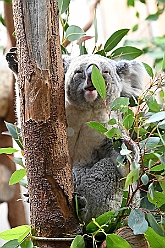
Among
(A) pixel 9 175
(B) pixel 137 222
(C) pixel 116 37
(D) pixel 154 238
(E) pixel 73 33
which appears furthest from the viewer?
(A) pixel 9 175

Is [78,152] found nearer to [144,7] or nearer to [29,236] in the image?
[29,236]

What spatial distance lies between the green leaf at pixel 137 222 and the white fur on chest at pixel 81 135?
500mm

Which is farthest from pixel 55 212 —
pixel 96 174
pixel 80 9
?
pixel 80 9

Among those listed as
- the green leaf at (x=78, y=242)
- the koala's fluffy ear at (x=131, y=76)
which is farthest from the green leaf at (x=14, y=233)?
the koala's fluffy ear at (x=131, y=76)

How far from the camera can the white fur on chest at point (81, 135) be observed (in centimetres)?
157

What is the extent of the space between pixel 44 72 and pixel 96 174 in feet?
1.59

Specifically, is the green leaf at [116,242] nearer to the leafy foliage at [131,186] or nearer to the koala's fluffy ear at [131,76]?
the leafy foliage at [131,186]

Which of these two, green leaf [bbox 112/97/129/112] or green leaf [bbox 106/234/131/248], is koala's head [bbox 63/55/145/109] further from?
green leaf [bbox 106/234/131/248]

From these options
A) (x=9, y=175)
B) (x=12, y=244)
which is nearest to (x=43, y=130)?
(x=12, y=244)

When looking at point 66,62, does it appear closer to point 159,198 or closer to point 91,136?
point 91,136

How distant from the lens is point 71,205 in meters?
1.24

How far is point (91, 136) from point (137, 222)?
Result: 0.57 metres

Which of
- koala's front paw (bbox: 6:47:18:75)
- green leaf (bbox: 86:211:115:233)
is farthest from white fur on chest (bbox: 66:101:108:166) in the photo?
green leaf (bbox: 86:211:115:233)

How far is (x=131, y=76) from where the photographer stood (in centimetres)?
177
